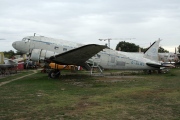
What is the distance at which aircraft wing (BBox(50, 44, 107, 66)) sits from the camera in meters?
14.8

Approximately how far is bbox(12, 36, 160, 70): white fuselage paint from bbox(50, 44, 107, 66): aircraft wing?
100 centimetres

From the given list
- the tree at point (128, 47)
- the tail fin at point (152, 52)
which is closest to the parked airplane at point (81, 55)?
the tail fin at point (152, 52)

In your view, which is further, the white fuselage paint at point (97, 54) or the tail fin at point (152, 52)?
the tail fin at point (152, 52)

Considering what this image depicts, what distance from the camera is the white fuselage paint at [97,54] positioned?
17.7 metres

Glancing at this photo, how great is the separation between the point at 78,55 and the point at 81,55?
8.8 inches

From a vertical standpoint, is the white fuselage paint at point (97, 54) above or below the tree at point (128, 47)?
below

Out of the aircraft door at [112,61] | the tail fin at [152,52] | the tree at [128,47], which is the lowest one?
the aircraft door at [112,61]

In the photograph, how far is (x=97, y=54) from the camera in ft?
62.1

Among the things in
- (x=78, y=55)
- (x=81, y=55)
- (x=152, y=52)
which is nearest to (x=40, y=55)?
(x=78, y=55)

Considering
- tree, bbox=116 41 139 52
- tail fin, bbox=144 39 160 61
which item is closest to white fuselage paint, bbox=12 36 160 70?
tail fin, bbox=144 39 160 61

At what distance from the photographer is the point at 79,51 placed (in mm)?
15164

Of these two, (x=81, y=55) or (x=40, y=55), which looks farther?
(x=40, y=55)

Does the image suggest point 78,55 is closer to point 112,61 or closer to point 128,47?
point 112,61

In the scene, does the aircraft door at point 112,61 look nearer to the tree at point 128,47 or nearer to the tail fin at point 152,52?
the tail fin at point 152,52
